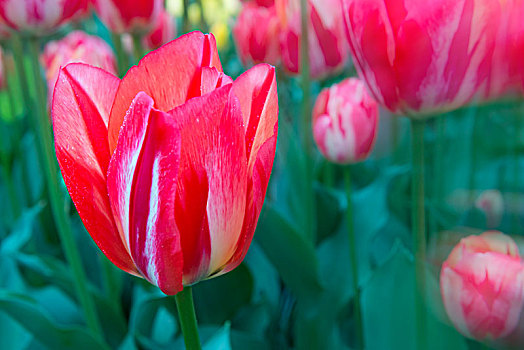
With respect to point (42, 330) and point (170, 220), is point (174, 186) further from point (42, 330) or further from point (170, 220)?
point (42, 330)

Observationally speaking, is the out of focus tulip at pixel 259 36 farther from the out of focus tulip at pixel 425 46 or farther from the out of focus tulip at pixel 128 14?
the out of focus tulip at pixel 425 46

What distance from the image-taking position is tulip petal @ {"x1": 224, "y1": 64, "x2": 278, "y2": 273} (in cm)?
28

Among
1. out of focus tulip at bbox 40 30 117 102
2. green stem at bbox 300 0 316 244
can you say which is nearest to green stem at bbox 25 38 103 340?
out of focus tulip at bbox 40 30 117 102

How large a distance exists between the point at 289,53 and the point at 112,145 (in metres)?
0.59

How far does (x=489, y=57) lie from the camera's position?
36 centimetres

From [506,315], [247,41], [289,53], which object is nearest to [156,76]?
[506,315]

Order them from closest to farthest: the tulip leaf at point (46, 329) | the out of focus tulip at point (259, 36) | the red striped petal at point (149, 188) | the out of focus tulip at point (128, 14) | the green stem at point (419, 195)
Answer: the red striped petal at point (149, 188)
the green stem at point (419, 195)
the tulip leaf at point (46, 329)
the out of focus tulip at point (128, 14)
the out of focus tulip at point (259, 36)

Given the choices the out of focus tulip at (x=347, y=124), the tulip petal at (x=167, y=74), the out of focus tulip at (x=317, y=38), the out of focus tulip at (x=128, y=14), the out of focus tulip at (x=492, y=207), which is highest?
the out of focus tulip at (x=128, y=14)

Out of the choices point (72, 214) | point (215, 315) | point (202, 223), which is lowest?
point (215, 315)

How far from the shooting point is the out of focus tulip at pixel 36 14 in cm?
59

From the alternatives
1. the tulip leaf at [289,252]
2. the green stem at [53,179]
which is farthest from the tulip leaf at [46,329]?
the tulip leaf at [289,252]

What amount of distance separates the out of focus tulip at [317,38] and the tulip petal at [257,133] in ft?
1.53

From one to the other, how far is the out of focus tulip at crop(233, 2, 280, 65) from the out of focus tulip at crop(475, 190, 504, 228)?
1.44 feet

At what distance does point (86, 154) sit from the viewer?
0.28m
